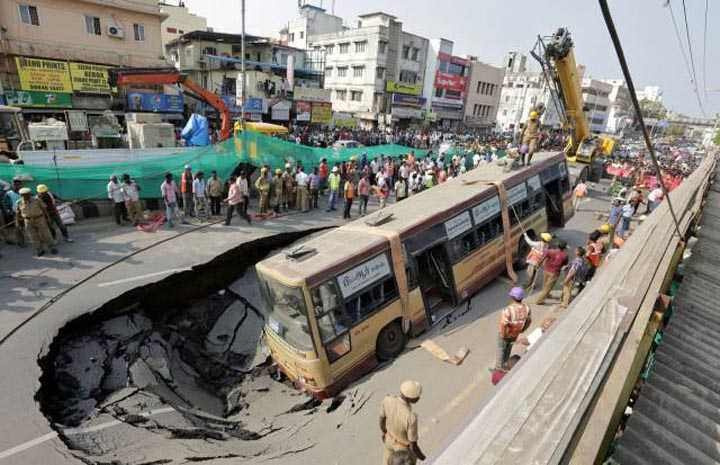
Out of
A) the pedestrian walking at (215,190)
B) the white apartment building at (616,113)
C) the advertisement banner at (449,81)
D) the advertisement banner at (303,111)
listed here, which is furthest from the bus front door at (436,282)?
the white apartment building at (616,113)

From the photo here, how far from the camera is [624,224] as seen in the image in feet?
44.6

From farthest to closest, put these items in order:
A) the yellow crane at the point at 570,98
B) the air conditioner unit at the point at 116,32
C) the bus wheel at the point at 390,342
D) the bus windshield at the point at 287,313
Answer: the air conditioner unit at the point at 116,32 < the yellow crane at the point at 570,98 < the bus wheel at the point at 390,342 < the bus windshield at the point at 287,313

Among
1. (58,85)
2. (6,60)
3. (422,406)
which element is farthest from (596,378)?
(6,60)

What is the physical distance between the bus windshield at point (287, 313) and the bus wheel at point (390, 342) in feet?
5.28

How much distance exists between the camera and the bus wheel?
749cm

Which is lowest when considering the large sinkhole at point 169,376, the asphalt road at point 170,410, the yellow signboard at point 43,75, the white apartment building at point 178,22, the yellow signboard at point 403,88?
the large sinkhole at point 169,376

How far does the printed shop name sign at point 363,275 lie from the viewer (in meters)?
6.68

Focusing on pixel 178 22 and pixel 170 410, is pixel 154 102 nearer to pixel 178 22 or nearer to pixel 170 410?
pixel 170 410

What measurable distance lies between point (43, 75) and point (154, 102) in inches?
225

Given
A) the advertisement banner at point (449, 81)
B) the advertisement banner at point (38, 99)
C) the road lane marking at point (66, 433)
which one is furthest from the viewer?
the advertisement banner at point (449, 81)

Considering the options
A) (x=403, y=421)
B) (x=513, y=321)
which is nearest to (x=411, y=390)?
(x=403, y=421)

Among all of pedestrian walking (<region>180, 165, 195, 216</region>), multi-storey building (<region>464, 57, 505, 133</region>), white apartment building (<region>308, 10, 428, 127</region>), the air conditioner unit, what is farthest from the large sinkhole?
multi-storey building (<region>464, 57, 505, 133</region>)

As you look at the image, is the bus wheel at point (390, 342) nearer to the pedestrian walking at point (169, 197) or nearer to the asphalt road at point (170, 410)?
the asphalt road at point (170, 410)

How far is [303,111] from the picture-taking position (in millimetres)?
35438
